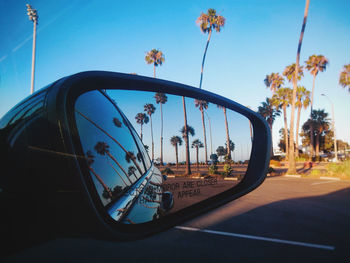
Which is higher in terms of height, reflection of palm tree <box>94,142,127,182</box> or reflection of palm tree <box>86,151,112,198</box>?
reflection of palm tree <box>94,142,127,182</box>

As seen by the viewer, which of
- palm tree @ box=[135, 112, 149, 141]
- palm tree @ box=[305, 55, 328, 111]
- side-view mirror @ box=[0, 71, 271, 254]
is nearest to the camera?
side-view mirror @ box=[0, 71, 271, 254]

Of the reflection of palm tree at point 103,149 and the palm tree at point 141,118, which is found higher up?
the palm tree at point 141,118

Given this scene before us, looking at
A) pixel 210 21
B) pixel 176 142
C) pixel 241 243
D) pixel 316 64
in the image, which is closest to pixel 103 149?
Result: pixel 176 142

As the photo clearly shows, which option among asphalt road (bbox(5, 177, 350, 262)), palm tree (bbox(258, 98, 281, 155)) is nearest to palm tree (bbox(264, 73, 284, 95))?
palm tree (bbox(258, 98, 281, 155))

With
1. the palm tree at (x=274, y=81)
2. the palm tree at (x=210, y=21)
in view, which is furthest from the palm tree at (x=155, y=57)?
the palm tree at (x=274, y=81)

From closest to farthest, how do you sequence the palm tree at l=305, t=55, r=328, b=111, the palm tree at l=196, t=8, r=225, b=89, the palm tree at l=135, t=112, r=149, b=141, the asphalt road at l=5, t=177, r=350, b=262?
the palm tree at l=135, t=112, r=149, b=141
the asphalt road at l=5, t=177, r=350, b=262
the palm tree at l=196, t=8, r=225, b=89
the palm tree at l=305, t=55, r=328, b=111

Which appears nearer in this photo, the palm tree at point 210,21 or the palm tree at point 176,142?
the palm tree at point 176,142

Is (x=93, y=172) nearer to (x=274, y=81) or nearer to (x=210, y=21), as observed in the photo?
(x=210, y=21)

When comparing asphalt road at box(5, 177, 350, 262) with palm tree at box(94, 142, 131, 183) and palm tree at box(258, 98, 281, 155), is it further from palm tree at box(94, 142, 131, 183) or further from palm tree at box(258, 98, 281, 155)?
palm tree at box(258, 98, 281, 155)

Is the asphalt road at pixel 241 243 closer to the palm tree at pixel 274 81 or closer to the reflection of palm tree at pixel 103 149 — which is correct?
the reflection of palm tree at pixel 103 149

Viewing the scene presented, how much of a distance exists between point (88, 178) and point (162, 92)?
712 millimetres

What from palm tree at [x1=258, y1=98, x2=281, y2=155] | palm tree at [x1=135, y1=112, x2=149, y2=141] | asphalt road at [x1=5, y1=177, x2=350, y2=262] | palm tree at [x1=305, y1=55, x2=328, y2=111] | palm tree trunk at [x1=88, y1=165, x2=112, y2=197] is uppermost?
palm tree at [x1=305, y1=55, x2=328, y2=111]

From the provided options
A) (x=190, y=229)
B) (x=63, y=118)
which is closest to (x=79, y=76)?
(x=63, y=118)

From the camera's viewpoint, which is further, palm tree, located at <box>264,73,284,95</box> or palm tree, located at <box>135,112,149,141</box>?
palm tree, located at <box>264,73,284,95</box>
